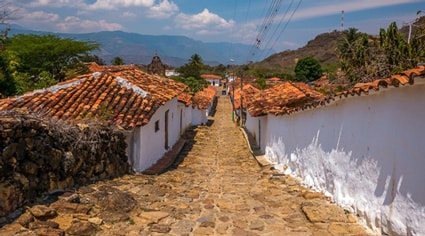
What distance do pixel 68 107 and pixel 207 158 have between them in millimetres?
6802

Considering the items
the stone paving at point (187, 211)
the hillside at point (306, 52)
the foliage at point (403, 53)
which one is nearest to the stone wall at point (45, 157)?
the stone paving at point (187, 211)

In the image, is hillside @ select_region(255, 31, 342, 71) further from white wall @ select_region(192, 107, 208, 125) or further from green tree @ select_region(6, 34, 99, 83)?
green tree @ select_region(6, 34, 99, 83)

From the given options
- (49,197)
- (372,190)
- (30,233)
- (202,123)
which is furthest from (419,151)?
(202,123)

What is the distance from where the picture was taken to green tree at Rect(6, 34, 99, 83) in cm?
2252

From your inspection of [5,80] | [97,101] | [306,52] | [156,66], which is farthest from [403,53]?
[306,52]

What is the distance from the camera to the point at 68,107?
10.8 metres

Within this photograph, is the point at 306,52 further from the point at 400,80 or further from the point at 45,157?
the point at 400,80

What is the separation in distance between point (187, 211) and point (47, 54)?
790 inches

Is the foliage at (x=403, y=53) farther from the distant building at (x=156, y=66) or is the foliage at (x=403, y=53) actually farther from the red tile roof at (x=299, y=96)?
the distant building at (x=156, y=66)

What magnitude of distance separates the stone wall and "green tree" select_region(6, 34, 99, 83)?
51.6ft

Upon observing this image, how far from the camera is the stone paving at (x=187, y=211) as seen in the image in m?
5.27


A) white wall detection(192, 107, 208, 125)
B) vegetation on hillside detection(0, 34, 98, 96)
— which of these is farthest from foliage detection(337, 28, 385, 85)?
white wall detection(192, 107, 208, 125)

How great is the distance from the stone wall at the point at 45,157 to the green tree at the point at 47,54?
15.7 m

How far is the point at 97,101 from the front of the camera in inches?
443
